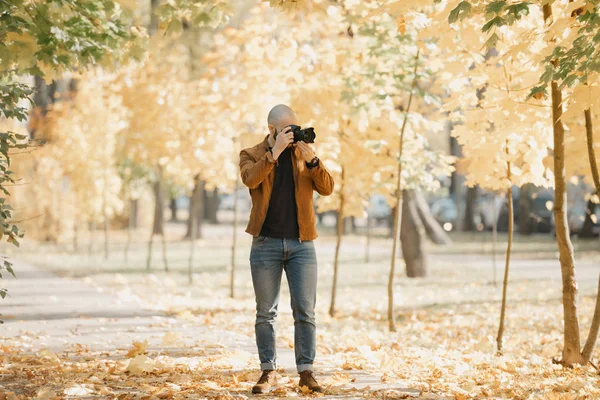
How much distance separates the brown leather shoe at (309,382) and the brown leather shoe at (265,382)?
19 cm

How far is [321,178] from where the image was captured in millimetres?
5160

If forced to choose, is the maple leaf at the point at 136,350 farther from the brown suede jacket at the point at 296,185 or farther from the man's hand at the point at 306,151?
the man's hand at the point at 306,151

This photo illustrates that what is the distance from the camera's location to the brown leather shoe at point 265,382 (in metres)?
5.09

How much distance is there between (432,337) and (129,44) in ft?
17.1

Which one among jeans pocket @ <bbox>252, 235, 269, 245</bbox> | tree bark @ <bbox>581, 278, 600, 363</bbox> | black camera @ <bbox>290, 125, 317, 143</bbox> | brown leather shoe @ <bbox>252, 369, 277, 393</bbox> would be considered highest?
black camera @ <bbox>290, 125, 317, 143</bbox>

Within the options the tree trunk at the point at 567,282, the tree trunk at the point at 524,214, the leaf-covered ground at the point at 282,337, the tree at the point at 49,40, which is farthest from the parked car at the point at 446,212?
the tree at the point at 49,40

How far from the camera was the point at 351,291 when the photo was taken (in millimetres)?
14992

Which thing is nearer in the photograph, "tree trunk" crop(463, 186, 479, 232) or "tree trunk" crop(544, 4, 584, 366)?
"tree trunk" crop(544, 4, 584, 366)

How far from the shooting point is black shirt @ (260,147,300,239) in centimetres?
521

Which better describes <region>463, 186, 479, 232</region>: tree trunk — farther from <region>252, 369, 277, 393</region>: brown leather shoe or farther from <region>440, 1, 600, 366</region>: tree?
<region>252, 369, 277, 393</region>: brown leather shoe

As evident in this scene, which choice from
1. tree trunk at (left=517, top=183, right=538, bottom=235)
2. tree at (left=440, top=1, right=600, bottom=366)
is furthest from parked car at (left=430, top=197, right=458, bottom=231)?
tree at (left=440, top=1, right=600, bottom=366)

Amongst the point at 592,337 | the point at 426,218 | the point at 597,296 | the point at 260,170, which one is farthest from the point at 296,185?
the point at 426,218

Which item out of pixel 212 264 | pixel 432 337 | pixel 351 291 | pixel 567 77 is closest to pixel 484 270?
pixel 351 291

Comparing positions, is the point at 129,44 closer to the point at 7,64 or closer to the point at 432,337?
the point at 7,64
